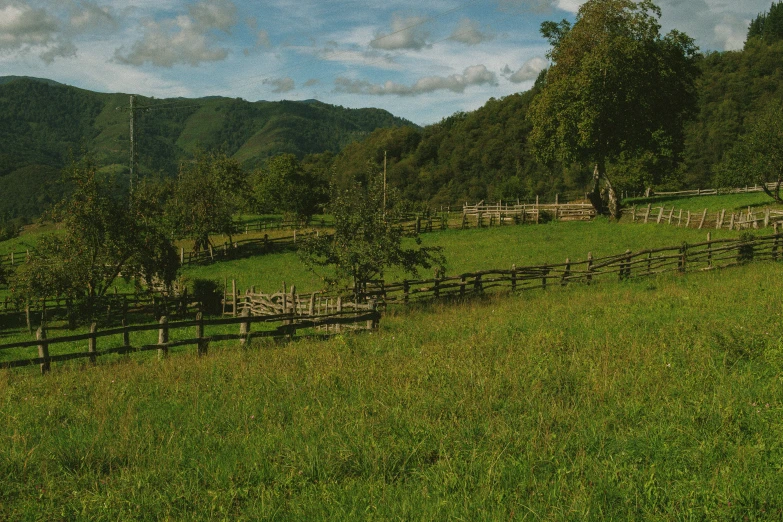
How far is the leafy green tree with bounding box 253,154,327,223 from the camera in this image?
250 ft

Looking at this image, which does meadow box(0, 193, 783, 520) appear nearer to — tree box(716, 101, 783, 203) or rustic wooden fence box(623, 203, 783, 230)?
rustic wooden fence box(623, 203, 783, 230)

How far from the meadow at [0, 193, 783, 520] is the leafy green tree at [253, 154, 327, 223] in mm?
65584

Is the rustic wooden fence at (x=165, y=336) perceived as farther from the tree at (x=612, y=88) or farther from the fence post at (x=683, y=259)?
the tree at (x=612, y=88)

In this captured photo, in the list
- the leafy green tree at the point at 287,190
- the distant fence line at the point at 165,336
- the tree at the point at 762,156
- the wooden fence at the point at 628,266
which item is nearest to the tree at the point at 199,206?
the wooden fence at the point at 628,266

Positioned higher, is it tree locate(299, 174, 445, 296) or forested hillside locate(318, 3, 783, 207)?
forested hillside locate(318, 3, 783, 207)

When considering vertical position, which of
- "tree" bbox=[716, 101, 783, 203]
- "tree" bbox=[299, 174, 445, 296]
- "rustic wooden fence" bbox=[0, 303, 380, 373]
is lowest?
"rustic wooden fence" bbox=[0, 303, 380, 373]

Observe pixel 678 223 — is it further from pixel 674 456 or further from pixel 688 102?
pixel 674 456

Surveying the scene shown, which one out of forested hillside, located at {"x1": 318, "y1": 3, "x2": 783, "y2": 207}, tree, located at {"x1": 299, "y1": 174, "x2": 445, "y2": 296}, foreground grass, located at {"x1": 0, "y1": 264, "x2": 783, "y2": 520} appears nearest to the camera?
foreground grass, located at {"x1": 0, "y1": 264, "x2": 783, "y2": 520}

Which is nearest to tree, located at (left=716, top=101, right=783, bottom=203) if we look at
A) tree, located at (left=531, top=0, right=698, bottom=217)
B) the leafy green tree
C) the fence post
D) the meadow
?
tree, located at (left=531, top=0, right=698, bottom=217)

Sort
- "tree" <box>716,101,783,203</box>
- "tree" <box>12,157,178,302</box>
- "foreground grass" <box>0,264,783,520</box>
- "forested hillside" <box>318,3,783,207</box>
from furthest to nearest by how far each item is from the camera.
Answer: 1. "forested hillside" <box>318,3,783,207</box>
2. "tree" <box>716,101,783,203</box>
3. "tree" <box>12,157,178,302</box>
4. "foreground grass" <box>0,264,783,520</box>

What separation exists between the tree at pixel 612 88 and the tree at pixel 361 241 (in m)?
22.2

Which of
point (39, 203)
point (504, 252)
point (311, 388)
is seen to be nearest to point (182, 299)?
point (504, 252)

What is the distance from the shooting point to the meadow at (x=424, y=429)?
16.2 feet

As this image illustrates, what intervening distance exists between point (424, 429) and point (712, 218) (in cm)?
3231
